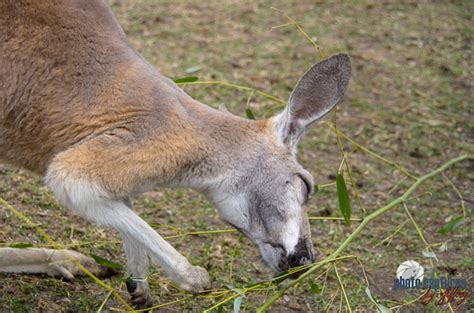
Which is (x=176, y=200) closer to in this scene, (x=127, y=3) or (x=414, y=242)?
(x=414, y=242)

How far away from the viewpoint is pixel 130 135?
3.48 meters

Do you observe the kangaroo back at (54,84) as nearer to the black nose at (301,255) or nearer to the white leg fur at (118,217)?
the white leg fur at (118,217)

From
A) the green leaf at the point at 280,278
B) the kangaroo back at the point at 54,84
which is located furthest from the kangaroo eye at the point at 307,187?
the kangaroo back at the point at 54,84

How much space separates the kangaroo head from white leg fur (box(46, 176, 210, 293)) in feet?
1.23

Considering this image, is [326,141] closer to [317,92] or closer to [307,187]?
[307,187]

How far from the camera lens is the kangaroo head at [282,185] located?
3.63 metres

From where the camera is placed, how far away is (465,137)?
248 inches

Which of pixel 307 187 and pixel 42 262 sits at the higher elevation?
pixel 307 187

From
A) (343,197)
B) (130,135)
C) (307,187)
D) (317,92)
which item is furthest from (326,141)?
(130,135)

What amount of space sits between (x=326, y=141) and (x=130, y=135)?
274 cm

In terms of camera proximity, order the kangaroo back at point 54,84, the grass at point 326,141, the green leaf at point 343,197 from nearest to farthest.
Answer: the kangaroo back at point 54,84, the green leaf at point 343,197, the grass at point 326,141

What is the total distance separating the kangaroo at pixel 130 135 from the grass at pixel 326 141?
498 millimetres

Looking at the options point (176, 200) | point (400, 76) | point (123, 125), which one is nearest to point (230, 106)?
point (176, 200)

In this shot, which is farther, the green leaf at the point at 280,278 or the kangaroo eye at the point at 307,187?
the kangaroo eye at the point at 307,187
